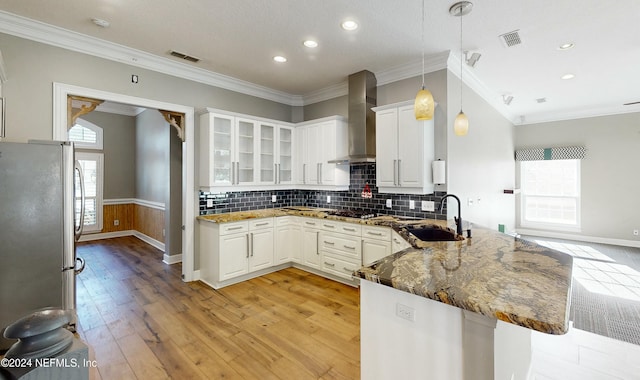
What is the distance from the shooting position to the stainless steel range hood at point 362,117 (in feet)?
13.4

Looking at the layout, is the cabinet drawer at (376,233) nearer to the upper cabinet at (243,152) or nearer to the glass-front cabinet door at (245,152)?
the upper cabinet at (243,152)

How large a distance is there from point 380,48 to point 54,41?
3.49 metres

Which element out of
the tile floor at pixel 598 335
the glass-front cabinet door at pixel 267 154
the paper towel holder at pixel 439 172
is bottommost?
the tile floor at pixel 598 335

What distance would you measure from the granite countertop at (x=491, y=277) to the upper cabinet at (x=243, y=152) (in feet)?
9.54

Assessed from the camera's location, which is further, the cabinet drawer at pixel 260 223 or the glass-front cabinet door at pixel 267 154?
the glass-front cabinet door at pixel 267 154

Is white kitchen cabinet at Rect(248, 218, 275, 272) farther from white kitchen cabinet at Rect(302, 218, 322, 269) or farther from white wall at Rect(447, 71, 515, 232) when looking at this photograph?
white wall at Rect(447, 71, 515, 232)

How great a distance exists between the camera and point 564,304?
1117 mm

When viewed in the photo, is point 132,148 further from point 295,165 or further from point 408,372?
point 408,372

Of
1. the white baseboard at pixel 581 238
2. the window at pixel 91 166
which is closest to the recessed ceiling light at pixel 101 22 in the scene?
the window at pixel 91 166

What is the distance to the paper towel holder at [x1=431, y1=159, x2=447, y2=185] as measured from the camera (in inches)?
137

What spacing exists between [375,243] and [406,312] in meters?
2.05

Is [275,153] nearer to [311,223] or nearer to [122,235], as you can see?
[311,223]

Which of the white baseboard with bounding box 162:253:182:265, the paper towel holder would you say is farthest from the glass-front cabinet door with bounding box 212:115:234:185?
the paper towel holder

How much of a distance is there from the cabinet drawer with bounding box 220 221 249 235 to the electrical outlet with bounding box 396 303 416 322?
2819 mm
